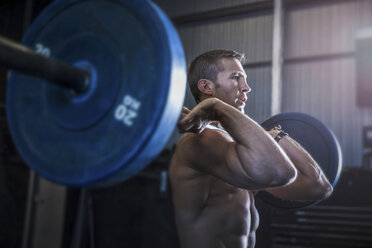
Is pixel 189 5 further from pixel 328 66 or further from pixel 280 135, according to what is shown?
pixel 280 135

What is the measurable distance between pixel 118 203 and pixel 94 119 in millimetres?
3893

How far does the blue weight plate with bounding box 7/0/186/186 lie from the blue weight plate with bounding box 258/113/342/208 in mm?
1044

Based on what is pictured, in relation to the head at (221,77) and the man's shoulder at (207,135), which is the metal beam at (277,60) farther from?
the man's shoulder at (207,135)

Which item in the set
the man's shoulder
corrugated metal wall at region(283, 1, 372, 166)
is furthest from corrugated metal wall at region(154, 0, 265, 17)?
the man's shoulder

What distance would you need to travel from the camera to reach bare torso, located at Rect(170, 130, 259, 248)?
53.2 inches

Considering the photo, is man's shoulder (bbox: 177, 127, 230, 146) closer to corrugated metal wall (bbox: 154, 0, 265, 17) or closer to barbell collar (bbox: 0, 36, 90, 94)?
barbell collar (bbox: 0, 36, 90, 94)

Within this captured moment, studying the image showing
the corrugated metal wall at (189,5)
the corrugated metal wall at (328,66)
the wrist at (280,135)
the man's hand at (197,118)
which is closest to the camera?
the man's hand at (197,118)

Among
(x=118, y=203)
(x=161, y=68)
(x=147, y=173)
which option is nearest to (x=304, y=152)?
(x=161, y=68)

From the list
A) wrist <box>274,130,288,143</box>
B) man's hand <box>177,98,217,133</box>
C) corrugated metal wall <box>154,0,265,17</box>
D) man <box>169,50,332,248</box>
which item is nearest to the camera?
man's hand <box>177,98,217,133</box>

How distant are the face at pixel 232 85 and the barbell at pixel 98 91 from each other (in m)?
0.74

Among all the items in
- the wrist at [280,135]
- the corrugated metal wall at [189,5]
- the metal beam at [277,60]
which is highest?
the corrugated metal wall at [189,5]

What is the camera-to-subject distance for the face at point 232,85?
4.86ft

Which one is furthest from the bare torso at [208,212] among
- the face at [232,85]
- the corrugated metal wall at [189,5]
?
the corrugated metal wall at [189,5]

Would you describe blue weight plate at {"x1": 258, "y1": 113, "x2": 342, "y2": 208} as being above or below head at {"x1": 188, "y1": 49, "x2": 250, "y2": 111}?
below
